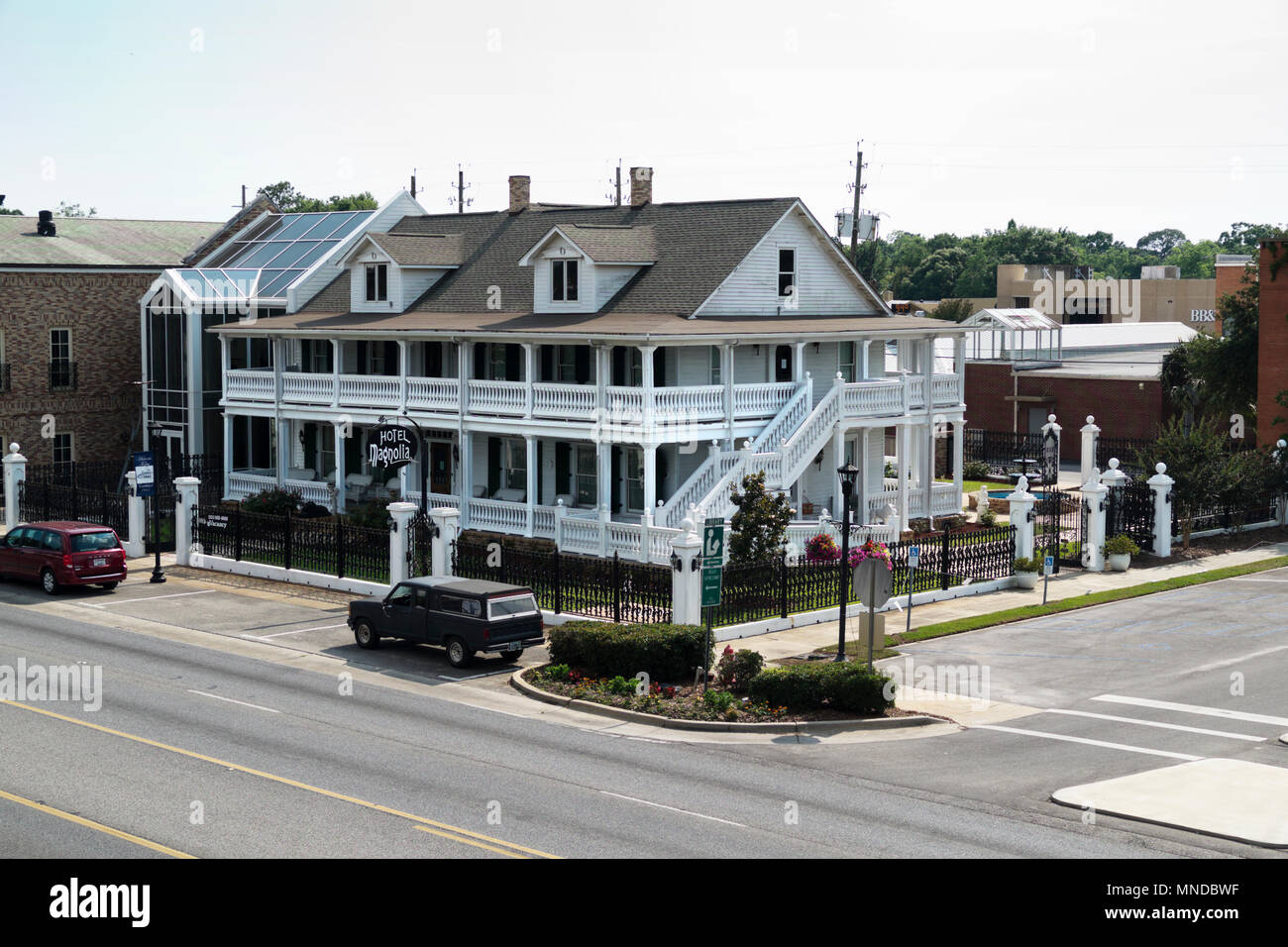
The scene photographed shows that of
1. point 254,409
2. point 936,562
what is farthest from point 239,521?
point 936,562

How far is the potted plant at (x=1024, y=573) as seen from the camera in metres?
35.2

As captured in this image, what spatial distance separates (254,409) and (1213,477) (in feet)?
95.8

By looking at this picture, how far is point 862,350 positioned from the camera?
1708 inches

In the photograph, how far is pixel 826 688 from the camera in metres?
23.7

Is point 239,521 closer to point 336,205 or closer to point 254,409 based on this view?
point 254,409

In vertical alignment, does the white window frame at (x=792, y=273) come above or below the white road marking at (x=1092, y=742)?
above

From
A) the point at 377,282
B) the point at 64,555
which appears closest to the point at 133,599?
the point at 64,555

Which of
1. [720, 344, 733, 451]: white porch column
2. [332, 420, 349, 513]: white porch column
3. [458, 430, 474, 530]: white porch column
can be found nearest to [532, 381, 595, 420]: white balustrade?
[458, 430, 474, 530]: white porch column

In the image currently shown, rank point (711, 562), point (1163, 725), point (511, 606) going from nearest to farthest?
point (1163, 725)
point (711, 562)
point (511, 606)

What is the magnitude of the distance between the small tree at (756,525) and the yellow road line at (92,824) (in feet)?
57.4

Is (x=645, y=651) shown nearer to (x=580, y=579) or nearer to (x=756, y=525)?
(x=580, y=579)

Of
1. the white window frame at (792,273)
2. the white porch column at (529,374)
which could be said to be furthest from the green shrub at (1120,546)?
the white porch column at (529,374)

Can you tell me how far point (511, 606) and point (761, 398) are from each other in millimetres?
14029

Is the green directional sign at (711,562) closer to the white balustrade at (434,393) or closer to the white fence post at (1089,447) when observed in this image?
the white balustrade at (434,393)
